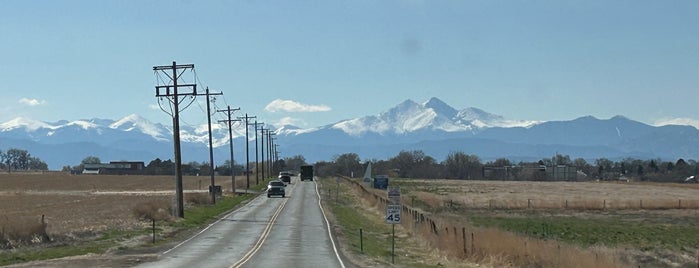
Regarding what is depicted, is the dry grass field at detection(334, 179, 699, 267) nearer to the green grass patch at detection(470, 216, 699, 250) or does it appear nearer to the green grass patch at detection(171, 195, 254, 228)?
the green grass patch at detection(470, 216, 699, 250)

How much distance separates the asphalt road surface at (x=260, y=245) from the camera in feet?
90.6

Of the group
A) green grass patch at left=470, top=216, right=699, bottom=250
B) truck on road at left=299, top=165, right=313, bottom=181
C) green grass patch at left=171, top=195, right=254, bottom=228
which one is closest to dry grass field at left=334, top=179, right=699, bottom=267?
green grass patch at left=470, top=216, right=699, bottom=250

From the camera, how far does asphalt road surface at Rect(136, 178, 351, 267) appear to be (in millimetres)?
27625

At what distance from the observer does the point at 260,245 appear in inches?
1356

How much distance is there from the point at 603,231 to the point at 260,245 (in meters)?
21.1

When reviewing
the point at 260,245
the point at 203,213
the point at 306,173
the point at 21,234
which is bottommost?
the point at 260,245

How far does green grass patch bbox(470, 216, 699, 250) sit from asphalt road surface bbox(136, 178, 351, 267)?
10575mm

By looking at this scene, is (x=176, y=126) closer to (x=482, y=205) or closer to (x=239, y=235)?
(x=239, y=235)

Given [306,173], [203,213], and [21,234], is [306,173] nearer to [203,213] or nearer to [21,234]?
[203,213]

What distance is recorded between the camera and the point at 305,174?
152750mm

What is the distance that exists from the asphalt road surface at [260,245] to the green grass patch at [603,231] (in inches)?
416

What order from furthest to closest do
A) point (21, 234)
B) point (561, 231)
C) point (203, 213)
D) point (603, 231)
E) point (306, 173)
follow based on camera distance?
point (306, 173) < point (203, 213) < point (603, 231) < point (561, 231) < point (21, 234)

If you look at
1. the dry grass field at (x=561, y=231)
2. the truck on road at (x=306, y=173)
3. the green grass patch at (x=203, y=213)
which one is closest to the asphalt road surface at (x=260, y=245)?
the green grass patch at (x=203, y=213)

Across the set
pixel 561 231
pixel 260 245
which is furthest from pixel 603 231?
pixel 260 245
